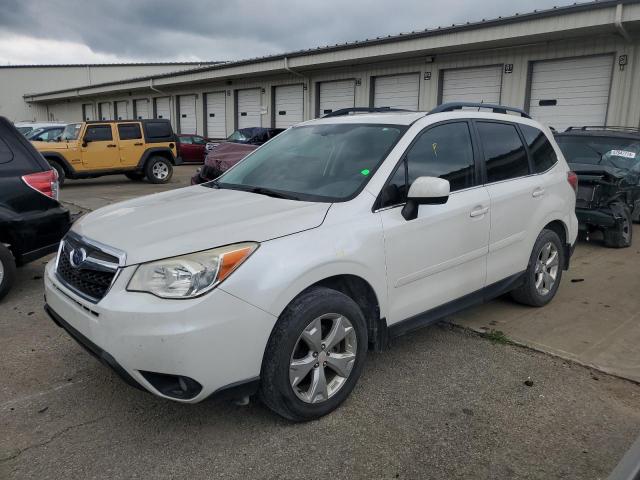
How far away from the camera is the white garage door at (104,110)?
1458 inches

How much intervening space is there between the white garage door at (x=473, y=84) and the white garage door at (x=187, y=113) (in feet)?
51.2

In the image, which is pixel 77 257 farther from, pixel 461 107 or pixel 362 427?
pixel 461 107

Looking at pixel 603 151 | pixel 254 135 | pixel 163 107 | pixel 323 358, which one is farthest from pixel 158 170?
pixel 163 107

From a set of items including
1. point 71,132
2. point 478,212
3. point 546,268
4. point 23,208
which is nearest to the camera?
point 478,212

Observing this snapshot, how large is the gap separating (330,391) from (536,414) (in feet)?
4.02

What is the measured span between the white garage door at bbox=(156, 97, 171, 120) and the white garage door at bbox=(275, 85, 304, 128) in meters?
10.2

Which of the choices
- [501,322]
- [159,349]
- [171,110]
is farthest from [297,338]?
[171,110]

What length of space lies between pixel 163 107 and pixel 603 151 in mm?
26537

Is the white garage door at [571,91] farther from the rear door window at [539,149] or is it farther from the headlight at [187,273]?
the headlight at [187,273]

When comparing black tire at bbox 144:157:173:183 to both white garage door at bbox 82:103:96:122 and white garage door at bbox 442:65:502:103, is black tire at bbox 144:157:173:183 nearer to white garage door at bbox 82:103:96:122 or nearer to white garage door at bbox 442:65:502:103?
white garage door at bbox 442:65:502:103

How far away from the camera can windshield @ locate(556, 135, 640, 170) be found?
815 cm

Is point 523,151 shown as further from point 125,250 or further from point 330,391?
point 125,250

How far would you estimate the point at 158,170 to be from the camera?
15.9 metres

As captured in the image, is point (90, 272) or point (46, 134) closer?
point (90, 272)
